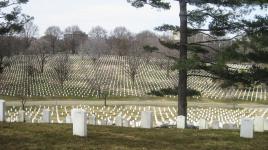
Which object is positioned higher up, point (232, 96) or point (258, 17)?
point (258, 17)

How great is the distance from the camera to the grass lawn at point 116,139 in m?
10.3

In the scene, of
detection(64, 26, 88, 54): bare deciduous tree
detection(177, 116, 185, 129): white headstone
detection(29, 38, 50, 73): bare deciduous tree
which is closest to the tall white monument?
detection(177, 116, 185, 129): white headstone

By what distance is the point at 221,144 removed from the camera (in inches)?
454

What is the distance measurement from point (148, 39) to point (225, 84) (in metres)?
106

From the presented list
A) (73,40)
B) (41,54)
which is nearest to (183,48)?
(41,54)

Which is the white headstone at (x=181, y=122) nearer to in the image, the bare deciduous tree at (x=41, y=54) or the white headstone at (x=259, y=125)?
the white headstone at (x=259, y=125)

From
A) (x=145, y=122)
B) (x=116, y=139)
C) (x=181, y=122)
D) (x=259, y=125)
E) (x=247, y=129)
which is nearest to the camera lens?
(x=116, y=139)

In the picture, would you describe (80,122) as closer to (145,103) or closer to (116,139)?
(116,139)

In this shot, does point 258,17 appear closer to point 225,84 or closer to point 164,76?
point 225,84

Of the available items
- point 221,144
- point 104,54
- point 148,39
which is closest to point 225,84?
point 221,144

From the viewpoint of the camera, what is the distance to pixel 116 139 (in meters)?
11.4

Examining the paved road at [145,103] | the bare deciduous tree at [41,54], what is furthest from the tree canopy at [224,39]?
the bare deciduous tree at [41,54]

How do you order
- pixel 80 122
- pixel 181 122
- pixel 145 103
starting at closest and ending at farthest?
pixel 80 122
pixel 181 122
pixel 145 103

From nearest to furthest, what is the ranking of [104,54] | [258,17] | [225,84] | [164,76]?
[258,17] → [225,84] → [164,76] → [104,54]
